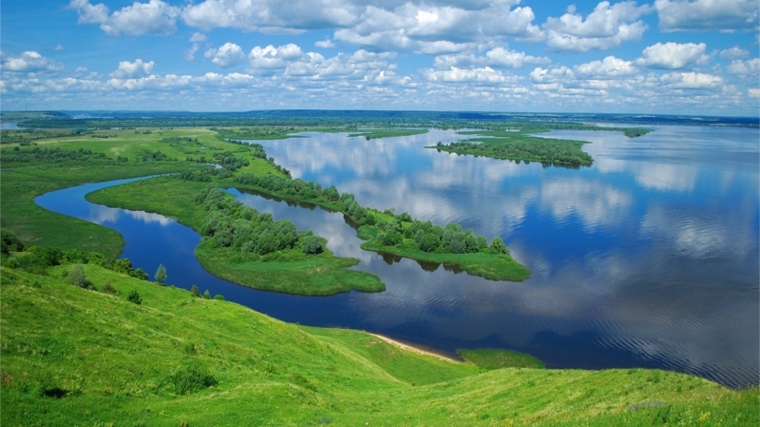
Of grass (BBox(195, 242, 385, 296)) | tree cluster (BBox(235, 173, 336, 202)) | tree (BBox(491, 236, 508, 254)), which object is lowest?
grass (BBox(195, 242, 385, 296))

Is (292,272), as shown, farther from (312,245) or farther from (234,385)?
(234,385)

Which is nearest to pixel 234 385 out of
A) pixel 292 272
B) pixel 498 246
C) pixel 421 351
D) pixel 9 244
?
pixel 421 351

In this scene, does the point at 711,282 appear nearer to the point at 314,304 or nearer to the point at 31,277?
the point at 314,304

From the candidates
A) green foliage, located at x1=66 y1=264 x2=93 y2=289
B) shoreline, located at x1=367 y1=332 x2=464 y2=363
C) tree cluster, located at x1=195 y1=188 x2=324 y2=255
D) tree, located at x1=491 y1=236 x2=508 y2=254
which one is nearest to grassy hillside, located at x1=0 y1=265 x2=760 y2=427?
green foliage, located at x1=66 y1=264 x2=93 y2=289

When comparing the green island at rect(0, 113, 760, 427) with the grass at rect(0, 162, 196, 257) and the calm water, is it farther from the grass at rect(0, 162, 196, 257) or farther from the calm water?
the grass at rect(0, 162, 196, 257)

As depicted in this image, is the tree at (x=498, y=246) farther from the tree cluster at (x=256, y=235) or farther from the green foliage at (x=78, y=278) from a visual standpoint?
the green foliage at (x=78, y=278)

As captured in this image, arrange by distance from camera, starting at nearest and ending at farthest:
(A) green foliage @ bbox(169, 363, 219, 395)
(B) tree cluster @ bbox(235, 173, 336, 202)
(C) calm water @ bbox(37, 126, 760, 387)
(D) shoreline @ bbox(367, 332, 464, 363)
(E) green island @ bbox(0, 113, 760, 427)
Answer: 1. (E) green island @ bbox(0, 113, 760, 427)
2. (A) green foliage @ bbox(169, 363, 219, 395)
3. (D) shoreline @ bbox(367, 332, 464, 363)
4. (C) calm water @ bbox(37, 126, 760, 387)
5. (B) tree cluster @ bbox(235, 173, 336, 202)
